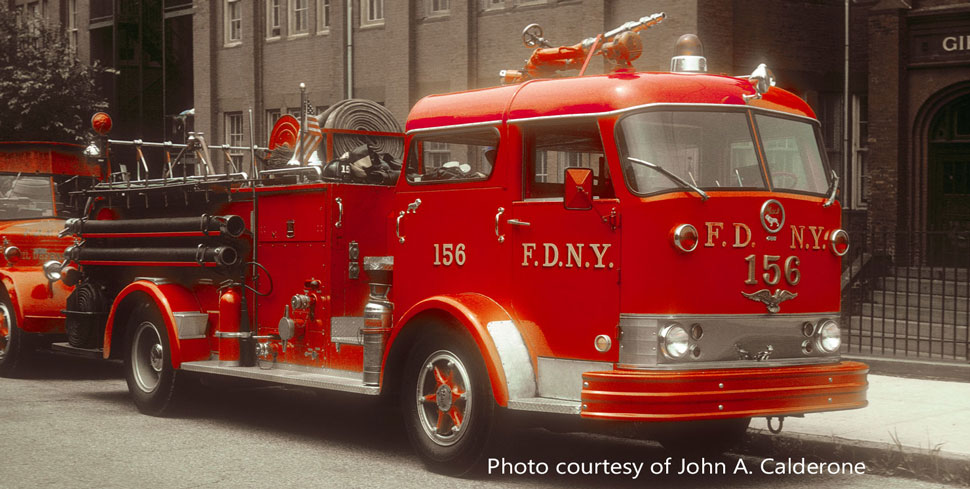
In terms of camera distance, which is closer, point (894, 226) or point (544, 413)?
point (544, 413)

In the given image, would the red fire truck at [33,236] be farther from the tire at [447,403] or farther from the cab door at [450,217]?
the tire at [447,403]

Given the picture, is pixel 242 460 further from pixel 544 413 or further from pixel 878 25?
pixel 878 25

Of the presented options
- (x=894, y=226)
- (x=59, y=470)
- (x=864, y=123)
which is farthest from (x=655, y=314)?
(x=864, y=123)

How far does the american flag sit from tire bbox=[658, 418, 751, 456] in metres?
3.69

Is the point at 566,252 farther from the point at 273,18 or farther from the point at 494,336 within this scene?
the point at 273,18

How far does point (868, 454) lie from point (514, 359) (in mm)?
2790

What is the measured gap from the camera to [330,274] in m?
9.45

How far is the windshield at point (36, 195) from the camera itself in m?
14.3

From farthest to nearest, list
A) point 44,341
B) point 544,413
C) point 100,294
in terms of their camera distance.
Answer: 1. point 44,341
2. point 100,294
3. point 544,413

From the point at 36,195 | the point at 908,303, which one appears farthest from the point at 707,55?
the point at 36,195

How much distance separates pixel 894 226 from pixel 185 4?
65.1 feet

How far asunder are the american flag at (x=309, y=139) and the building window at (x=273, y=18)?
18.8 meters

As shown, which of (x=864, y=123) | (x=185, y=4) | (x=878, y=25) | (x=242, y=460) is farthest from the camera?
(x=185, y=4)

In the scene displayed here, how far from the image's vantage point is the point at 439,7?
24.3 meters
